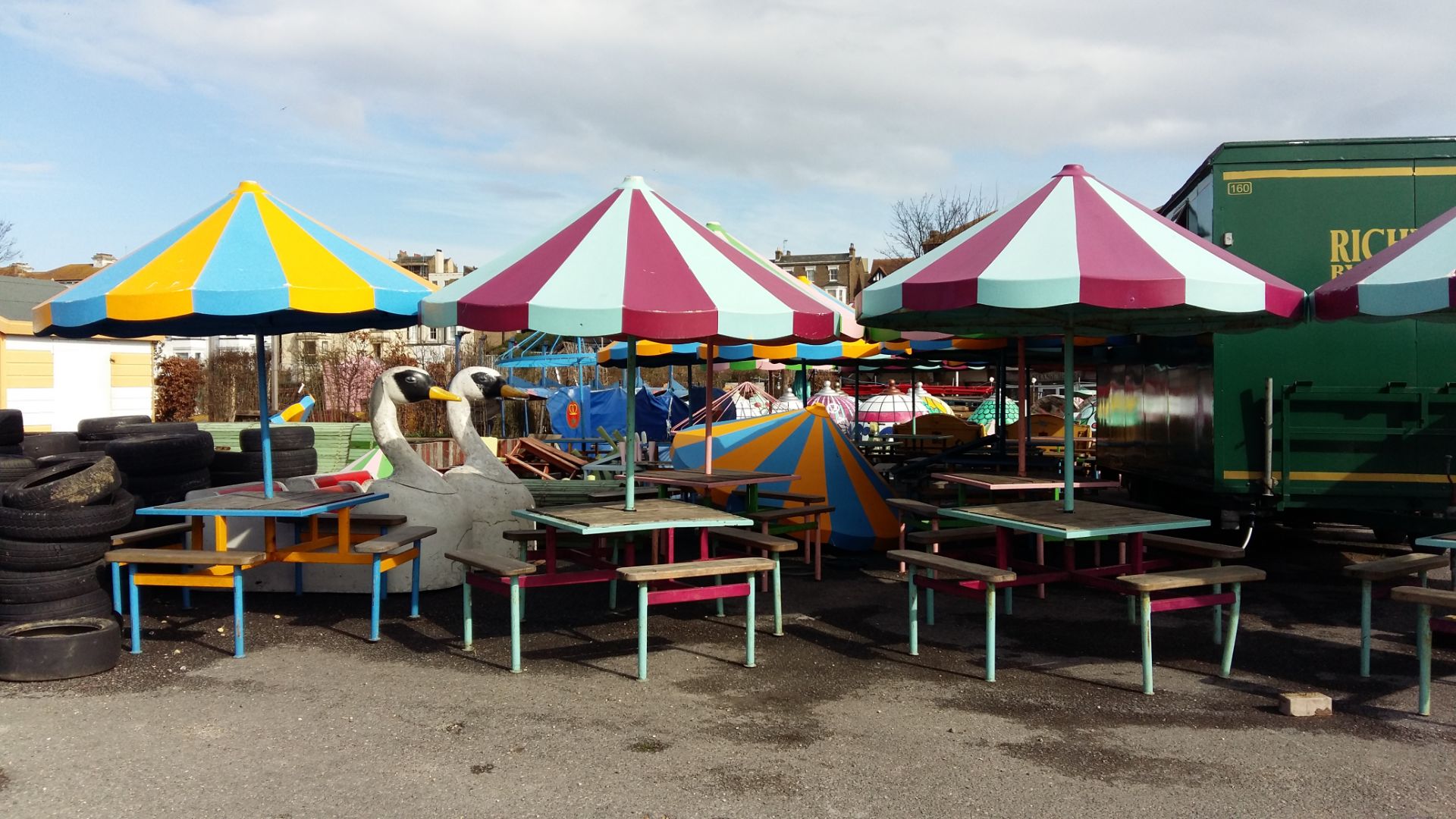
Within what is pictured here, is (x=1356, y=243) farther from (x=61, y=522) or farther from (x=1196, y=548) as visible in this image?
(x=61, y=522)

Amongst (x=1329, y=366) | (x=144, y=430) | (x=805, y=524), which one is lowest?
(x=805, y=524)

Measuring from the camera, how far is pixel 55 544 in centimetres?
622

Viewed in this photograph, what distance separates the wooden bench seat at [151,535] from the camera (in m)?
6.73

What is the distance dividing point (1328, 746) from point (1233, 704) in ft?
2.13

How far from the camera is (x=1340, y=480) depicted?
795 cm

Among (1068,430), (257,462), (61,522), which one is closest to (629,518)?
(1068,430)

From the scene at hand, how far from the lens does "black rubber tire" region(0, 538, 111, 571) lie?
615cm

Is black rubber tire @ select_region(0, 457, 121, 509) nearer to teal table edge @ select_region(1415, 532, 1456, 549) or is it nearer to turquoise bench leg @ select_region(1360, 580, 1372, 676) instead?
turquoise bench leg @ select_region(1360, 580, 1372, 676)

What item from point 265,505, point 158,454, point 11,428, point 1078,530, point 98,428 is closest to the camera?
point 1078,530

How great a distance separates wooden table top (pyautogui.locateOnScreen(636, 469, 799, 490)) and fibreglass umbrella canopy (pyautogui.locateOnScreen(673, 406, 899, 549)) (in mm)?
1443

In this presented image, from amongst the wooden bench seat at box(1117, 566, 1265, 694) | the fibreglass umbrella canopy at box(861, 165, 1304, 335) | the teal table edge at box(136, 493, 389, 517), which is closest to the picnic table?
the fibreglass umbrella canopy at box(861, 165, 1304, 335)

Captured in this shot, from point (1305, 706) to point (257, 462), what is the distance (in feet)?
28.1

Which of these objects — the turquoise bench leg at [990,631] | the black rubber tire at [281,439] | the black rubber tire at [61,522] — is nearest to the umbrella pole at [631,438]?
the turquoise bench leg at [990,631]

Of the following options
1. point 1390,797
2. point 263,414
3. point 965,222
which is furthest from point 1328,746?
point 965,222
